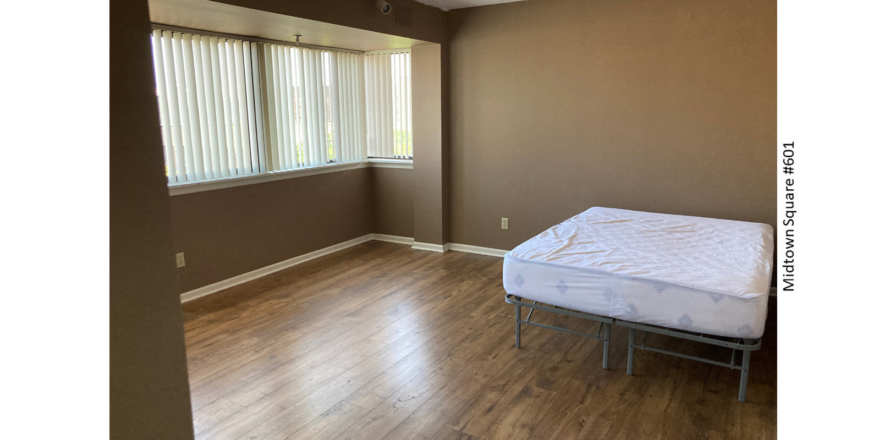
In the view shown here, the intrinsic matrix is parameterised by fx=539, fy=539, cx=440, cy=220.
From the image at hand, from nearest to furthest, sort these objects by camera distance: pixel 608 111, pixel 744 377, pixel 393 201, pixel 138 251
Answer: pixel 138 251 < pixel 744 377 < pixel 608 111 < pixel 393 201

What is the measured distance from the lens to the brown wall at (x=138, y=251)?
1.25m

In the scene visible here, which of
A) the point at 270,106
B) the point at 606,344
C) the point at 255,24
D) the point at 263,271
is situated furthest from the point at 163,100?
the point at 606,344

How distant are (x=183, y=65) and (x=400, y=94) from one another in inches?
89.4

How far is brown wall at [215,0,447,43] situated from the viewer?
140 inches

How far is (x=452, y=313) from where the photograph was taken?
3885mm

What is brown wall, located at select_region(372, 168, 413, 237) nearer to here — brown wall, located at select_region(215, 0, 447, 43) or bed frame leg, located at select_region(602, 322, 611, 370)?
brown wall, located at select_region(215, 0, 447, 43)

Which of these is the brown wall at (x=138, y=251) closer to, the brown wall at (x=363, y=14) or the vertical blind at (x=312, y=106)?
the brown wall at (x=363, y=14)

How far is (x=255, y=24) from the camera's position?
155 inches

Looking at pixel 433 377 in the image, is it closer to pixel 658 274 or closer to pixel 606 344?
pixel 606 344

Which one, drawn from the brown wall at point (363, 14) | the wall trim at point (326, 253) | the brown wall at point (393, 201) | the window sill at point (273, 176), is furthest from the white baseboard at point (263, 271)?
the brown wall at point (363, 14)

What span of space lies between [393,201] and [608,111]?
2475mm

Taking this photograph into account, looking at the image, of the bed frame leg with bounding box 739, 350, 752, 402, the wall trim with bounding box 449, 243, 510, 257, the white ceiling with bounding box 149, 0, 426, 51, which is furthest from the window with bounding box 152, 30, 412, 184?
the bed frame leg with bounding box 739, 350, 752, 402

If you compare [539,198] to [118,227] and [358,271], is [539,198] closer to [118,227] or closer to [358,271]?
[358,271]

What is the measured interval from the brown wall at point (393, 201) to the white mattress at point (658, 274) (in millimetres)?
2414
